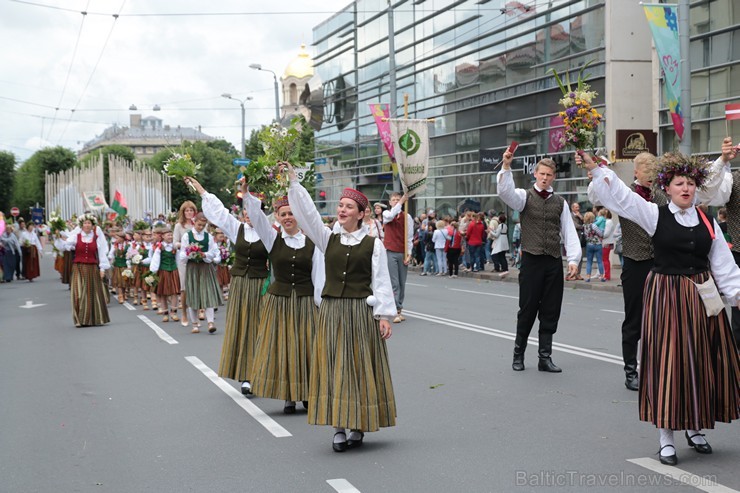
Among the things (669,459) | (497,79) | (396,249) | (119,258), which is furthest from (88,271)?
(497,79)

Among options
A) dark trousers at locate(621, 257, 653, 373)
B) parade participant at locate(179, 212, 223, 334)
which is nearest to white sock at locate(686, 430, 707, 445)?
dark trousers at locate(621, 257, 653, 373)

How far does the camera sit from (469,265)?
27766 mm

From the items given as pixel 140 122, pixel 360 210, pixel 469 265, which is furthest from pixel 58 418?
pixel 140 122

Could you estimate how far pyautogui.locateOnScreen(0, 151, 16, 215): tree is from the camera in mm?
89812

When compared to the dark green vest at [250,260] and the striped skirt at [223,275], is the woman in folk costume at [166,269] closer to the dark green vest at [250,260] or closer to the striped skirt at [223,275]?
the striped skirt at [223,275]

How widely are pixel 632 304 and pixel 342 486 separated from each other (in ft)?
12.5

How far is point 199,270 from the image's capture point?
46.3 ft

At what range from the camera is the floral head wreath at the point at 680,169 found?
19.5 ft

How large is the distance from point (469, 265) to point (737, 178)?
773 inches

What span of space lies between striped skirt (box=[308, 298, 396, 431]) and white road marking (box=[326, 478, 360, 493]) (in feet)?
1.96

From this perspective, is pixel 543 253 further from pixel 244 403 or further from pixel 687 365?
pixel 687 365

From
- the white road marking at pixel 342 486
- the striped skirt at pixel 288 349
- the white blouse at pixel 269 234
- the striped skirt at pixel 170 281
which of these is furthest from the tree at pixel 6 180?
the white road marking at pixel 342 486

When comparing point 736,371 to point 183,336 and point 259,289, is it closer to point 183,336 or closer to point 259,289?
point 259,289

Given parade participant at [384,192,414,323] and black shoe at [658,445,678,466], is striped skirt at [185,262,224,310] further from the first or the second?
black shoe at [658,445,678,466]
